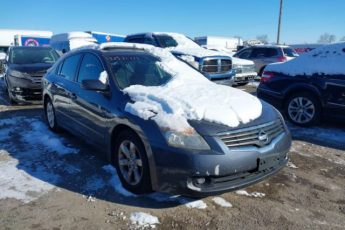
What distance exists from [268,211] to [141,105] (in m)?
1.77

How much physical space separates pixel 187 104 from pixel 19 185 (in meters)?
2.29

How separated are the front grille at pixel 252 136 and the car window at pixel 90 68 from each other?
2.11 metres

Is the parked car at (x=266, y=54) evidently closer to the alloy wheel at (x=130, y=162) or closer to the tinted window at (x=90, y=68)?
the tinted window at (x=90, y=68)

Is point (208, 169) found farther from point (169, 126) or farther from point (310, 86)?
point (310, 86)

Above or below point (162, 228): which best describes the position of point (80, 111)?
above

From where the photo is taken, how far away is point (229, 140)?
3410mm

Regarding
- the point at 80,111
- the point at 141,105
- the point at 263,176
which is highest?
the point at 141,105

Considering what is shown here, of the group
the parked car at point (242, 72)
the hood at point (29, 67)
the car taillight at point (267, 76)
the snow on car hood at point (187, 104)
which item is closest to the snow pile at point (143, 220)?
the snow on car hood at point (187, 104)

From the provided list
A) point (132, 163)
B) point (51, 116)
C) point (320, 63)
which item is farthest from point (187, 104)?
point (320, 63)

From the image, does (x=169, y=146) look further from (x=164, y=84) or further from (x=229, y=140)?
(x=164, y=84)

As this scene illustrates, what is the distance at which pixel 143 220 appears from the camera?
340 centimetres

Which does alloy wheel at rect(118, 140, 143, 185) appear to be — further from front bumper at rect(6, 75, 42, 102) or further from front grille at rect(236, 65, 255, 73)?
front grille at rect(236, 65, 255, 73)

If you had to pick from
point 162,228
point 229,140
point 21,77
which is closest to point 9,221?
point 162,228

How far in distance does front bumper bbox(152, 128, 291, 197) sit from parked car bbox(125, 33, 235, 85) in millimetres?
6428
